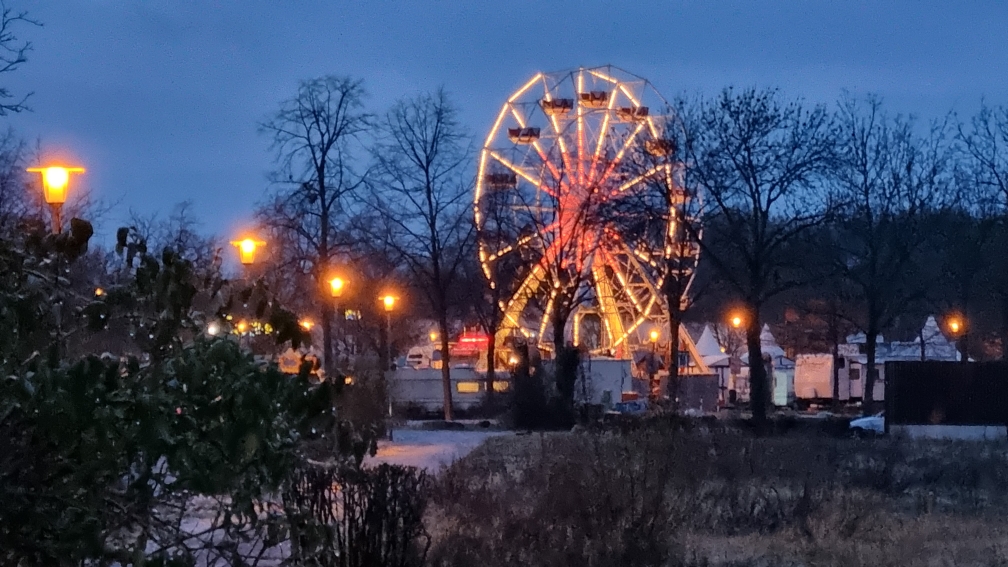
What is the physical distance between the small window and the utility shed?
17.5 metres

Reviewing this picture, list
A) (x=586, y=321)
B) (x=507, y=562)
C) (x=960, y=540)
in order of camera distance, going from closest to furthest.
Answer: (x=507, y=562) → (x=960, y=540) → (x=586, y=321)

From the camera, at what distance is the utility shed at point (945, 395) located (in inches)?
1057

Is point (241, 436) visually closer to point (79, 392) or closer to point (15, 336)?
point (79, 392)

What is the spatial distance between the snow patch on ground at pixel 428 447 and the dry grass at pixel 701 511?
327 cm

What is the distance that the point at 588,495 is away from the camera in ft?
35.5

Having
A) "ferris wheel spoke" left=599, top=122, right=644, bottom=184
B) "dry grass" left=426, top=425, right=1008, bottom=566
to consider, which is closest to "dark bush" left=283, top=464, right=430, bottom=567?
"dry grass" left=426, top=425, right=1008, bottom=566

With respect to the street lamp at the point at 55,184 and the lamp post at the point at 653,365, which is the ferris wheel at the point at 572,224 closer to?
the lamp post at the point at 653,365

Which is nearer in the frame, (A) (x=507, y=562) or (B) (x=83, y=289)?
(B) (x=83, y=289)

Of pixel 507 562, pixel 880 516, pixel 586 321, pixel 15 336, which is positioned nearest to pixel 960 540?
pixel 880 516

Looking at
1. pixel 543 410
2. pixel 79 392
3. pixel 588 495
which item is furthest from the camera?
pixel 543 410

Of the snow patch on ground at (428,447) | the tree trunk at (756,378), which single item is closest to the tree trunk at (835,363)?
the tree trunk at (756,378)

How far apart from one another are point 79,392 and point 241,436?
52 centimetres

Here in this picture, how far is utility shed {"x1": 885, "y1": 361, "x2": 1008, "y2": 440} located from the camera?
26.8m

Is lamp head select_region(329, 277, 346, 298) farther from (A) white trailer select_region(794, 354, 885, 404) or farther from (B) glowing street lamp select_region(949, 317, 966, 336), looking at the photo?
(A) white trailer select_region(794, 354, 885, 404)
